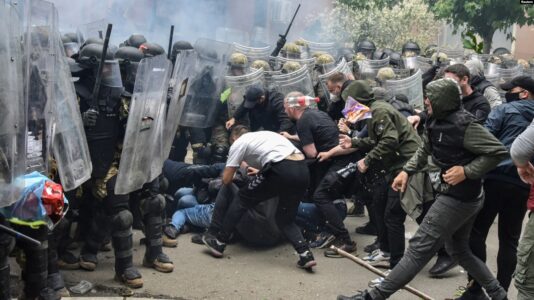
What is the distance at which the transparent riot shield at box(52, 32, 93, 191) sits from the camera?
4426mm

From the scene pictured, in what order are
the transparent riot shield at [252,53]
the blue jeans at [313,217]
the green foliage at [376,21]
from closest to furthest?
the blue jeans at [313,217] → the transparent riot shield at [252,53] → the green foliage at [376,21]

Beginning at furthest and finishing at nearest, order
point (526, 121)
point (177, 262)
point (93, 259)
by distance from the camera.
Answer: point (177, 262)
point (93, 259)
point (526, 121)

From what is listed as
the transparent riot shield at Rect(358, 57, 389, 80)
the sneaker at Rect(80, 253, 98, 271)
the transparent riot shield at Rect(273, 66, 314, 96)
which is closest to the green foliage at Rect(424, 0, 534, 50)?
the transparent riot shield at Rect(358, 57, 389, 80)

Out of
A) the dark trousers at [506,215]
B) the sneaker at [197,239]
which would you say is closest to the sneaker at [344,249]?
the sneaker at [197,239]

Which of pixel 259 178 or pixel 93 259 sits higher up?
pixel 259 178

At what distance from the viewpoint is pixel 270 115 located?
7.64 meters

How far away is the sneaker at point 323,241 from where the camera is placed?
6.61 meters

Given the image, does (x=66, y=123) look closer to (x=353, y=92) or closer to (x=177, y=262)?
(x=177, y=262)

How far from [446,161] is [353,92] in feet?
5.41

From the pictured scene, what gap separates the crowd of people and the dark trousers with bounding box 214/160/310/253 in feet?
0.04

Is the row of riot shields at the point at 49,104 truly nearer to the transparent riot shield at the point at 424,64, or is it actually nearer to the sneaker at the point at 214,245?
the sneaker at the point at 214,245

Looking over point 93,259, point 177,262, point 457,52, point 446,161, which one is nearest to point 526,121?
point 446,161

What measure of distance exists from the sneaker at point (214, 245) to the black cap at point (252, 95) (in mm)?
1796

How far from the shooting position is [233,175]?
6.09 metres
